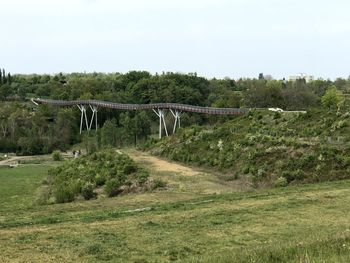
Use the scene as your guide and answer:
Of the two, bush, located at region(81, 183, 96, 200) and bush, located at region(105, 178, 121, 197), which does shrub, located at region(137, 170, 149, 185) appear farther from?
bush, located at region(81, 183, 96, 200)

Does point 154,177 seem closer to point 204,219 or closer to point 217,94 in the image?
point 204,219

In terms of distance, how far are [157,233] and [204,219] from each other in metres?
1.94

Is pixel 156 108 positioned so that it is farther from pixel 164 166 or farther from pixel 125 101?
pixel 164 166

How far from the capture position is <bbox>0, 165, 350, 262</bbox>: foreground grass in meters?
8.41

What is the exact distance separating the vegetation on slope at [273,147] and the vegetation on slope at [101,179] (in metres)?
4.43

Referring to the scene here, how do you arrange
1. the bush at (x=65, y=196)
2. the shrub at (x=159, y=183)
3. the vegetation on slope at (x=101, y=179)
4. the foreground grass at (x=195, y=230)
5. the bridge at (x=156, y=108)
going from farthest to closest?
the bridge at (x=156, y=108) < the vegetation on slope at (x=101, y=179) < the bush at (x=65, y=196) < the shrub at (x=159, y=183) < the foreground grass at (x=195, y=230)

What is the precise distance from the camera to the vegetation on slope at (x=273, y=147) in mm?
23734

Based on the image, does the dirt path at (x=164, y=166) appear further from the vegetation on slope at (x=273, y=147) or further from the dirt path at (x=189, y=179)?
the vegetation on slope at (x=273, y=147)

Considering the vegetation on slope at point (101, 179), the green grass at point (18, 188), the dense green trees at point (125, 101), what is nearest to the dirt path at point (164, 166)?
the vegetation on slope at point (101, 179)

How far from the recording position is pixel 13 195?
115 ft

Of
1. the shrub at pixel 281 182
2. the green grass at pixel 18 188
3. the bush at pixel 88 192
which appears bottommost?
the green grass at pixel 18 188

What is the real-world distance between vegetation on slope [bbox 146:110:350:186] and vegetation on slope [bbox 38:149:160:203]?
443cm

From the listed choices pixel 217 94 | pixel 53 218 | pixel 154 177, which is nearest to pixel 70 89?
pixel 217 94

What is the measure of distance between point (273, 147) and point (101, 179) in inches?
377
